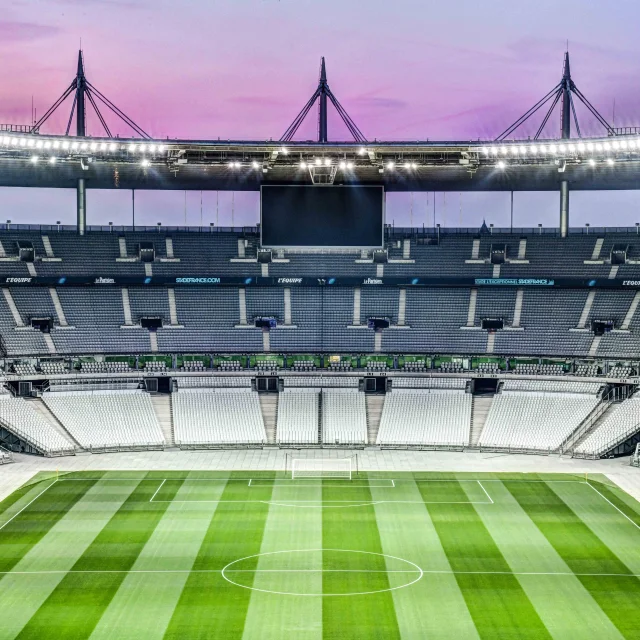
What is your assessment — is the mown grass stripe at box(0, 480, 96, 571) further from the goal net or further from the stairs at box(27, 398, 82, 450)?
the goal net

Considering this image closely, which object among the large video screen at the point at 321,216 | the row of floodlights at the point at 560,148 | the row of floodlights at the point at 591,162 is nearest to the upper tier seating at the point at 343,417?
the large video screen at the point at 321,216

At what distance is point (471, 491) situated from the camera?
43.7 meters

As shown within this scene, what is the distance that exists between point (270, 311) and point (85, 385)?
1370 cm

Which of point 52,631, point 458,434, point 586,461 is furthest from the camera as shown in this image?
point 458,434

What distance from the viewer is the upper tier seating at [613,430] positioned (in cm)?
5075

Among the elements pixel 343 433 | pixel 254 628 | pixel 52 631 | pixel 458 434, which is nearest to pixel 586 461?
pixel 458 434

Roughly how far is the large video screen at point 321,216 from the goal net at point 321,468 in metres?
18.3

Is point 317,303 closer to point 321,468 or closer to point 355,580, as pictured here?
point 321,468

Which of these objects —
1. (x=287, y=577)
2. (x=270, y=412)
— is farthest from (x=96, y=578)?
(x=270, y=412)

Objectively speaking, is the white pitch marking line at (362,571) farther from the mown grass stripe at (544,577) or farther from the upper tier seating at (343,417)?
the upper tier seating at (343,417)

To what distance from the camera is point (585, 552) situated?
34750 mm

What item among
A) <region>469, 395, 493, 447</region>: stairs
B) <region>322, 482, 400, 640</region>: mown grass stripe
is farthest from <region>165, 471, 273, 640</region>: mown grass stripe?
<region>469, 395, 493, 447</region>: stairs

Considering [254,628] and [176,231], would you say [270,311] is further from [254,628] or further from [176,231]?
[254,628]

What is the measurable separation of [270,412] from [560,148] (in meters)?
23.5
